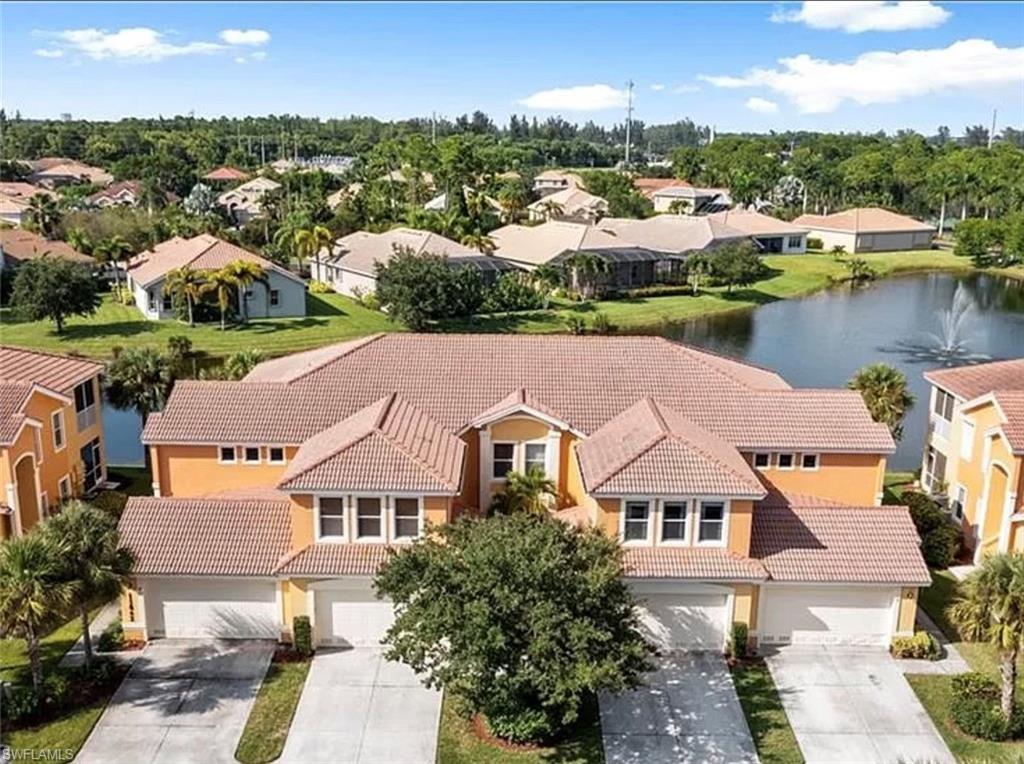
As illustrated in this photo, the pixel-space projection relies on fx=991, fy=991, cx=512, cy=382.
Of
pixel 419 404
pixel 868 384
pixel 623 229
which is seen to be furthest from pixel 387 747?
pixel 623 229

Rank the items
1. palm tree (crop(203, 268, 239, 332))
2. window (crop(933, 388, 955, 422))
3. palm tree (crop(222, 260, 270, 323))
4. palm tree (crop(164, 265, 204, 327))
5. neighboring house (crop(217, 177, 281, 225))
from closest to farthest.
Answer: window (crop(933, 388, 955, 422)) → palm tree (crop(203, 268, 239, 332)) → palm tree (crop(164, 265, 204, 327)) → palm tree (crop(222, 260, 270, 323)) → neighboring house (crop(217, 177, 281, 225))

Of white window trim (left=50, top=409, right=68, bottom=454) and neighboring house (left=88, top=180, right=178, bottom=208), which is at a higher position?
neighboring house (left=88, top=180, right=178, bottom=208)

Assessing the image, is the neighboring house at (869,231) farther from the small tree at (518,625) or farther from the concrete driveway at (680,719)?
the small tree at (518,625)

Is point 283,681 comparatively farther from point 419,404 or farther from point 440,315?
point 440,315

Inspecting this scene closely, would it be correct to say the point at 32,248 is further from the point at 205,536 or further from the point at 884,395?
the point at 884,395

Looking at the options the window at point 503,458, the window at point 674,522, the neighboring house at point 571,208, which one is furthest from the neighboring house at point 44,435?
the neighboring house at point 571,208

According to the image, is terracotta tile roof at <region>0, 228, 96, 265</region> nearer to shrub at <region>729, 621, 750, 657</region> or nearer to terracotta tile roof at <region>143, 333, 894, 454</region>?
terracotta tile roof at <region>143, 333, 894, 454</region>

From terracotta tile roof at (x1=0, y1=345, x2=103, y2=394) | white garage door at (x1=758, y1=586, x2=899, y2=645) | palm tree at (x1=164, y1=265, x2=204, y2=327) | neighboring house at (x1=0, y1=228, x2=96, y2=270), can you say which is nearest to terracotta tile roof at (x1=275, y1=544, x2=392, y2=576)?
white garage door at (x1=758, y1=586, x2=899, y2=645)
